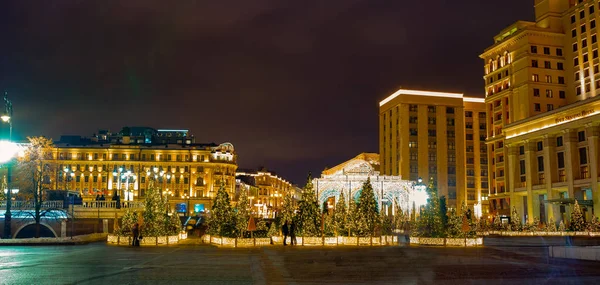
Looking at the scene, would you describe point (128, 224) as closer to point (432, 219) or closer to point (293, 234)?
point (293, 234)

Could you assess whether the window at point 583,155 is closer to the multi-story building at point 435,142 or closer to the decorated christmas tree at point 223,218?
the multi-story building at point 435,142

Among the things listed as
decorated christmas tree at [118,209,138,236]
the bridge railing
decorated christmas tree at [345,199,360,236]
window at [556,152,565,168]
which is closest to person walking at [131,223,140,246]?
decorated christmas tree at [118,209,138,236]

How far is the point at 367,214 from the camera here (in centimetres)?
3875

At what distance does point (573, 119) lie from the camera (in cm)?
7581

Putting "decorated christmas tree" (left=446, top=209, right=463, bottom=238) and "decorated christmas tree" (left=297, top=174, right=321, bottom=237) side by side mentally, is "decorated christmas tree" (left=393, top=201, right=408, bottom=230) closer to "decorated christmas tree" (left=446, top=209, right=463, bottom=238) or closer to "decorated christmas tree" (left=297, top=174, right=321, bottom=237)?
"decorated christmas tree" (left=446, top=209, right=463, bottom=238)

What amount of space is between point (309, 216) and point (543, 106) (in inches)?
2637

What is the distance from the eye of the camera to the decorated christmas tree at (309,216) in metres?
37.6

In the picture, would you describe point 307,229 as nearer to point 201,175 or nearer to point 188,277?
point 188,277

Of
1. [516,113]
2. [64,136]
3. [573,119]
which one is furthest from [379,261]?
[64,136]

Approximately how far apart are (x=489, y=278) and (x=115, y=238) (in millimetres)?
26540

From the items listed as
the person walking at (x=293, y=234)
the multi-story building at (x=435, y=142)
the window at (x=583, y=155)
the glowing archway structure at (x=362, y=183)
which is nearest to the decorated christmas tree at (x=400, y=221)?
the glowing archway structure at (x=362, y=183)

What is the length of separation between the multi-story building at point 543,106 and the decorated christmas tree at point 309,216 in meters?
51.1

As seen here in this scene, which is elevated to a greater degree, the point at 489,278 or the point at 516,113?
the point at 516,113

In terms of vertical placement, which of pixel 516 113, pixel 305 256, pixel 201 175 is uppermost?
pixel 516 113
